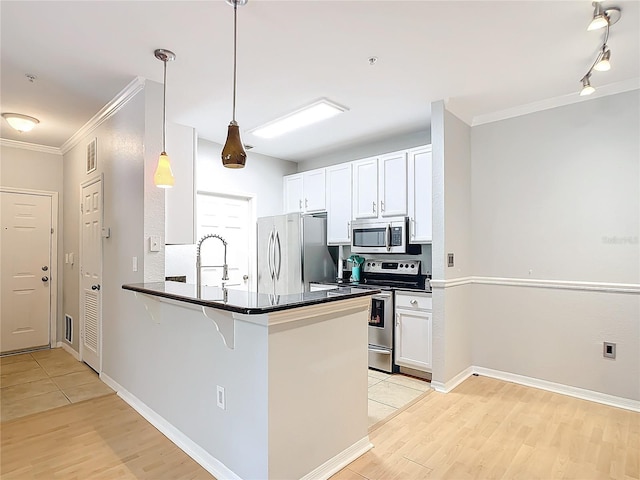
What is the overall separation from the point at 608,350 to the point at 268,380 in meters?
2.90

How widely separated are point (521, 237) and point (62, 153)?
5.55 m

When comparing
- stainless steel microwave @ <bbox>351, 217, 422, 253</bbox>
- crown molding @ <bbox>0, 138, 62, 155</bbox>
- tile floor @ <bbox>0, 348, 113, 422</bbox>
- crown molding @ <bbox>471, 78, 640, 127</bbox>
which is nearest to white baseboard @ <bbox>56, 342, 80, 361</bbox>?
tile floor @ <bbox>0, 348, 113, 422</bbox>

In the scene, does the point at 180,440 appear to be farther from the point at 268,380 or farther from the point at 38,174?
the point at 38,174

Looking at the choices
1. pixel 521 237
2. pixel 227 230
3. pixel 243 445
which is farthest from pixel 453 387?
pixel 227 230

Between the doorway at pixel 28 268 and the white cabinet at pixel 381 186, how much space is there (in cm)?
393

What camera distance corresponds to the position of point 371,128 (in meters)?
4.00

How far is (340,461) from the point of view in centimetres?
203

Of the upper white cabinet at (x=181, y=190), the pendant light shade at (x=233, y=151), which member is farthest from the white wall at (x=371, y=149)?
the pendant light shade at (x=233, y=151)

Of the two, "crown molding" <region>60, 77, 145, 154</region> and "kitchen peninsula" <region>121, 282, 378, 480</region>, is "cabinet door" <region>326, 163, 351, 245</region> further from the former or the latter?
"crown molding" <region>60, 77, 145, 154</region>

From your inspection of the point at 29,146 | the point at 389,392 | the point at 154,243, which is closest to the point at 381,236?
the point at 389,392

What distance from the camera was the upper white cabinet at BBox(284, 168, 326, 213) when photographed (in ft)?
15.5

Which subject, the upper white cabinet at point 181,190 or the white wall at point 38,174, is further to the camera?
the white wall at point 38,174

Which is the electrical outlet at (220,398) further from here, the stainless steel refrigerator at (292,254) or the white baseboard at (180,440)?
the stainless steel refrigerator at (292,254)

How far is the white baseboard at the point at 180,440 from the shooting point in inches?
76.6
